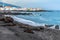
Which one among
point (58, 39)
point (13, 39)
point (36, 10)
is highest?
point (13, 39)

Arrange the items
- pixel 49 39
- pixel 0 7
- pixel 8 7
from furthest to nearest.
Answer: pixel 8 7, pixel 0 7, pixel 49 39

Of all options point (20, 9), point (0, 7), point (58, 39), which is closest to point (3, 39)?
point (58, 39)

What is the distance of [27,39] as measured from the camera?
9.93 metres

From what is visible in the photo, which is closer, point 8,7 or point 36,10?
point 8,7

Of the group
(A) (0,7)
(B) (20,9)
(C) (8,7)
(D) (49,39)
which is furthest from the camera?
(B) (20,9)

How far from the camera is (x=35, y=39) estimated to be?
10.3 m

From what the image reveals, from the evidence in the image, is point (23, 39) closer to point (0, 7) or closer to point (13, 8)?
point (0, 7)

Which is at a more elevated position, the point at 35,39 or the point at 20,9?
the point at 35,39

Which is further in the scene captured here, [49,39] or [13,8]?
[13,8]

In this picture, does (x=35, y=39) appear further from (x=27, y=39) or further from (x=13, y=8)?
(x=13, y=8)

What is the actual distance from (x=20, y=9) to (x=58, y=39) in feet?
414

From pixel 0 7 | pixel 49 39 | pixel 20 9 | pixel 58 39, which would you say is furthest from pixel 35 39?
pixel 20 9

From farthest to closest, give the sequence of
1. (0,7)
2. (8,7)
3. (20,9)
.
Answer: (20,9)
(8,7)
(0,7)

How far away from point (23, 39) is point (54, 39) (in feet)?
7.61
